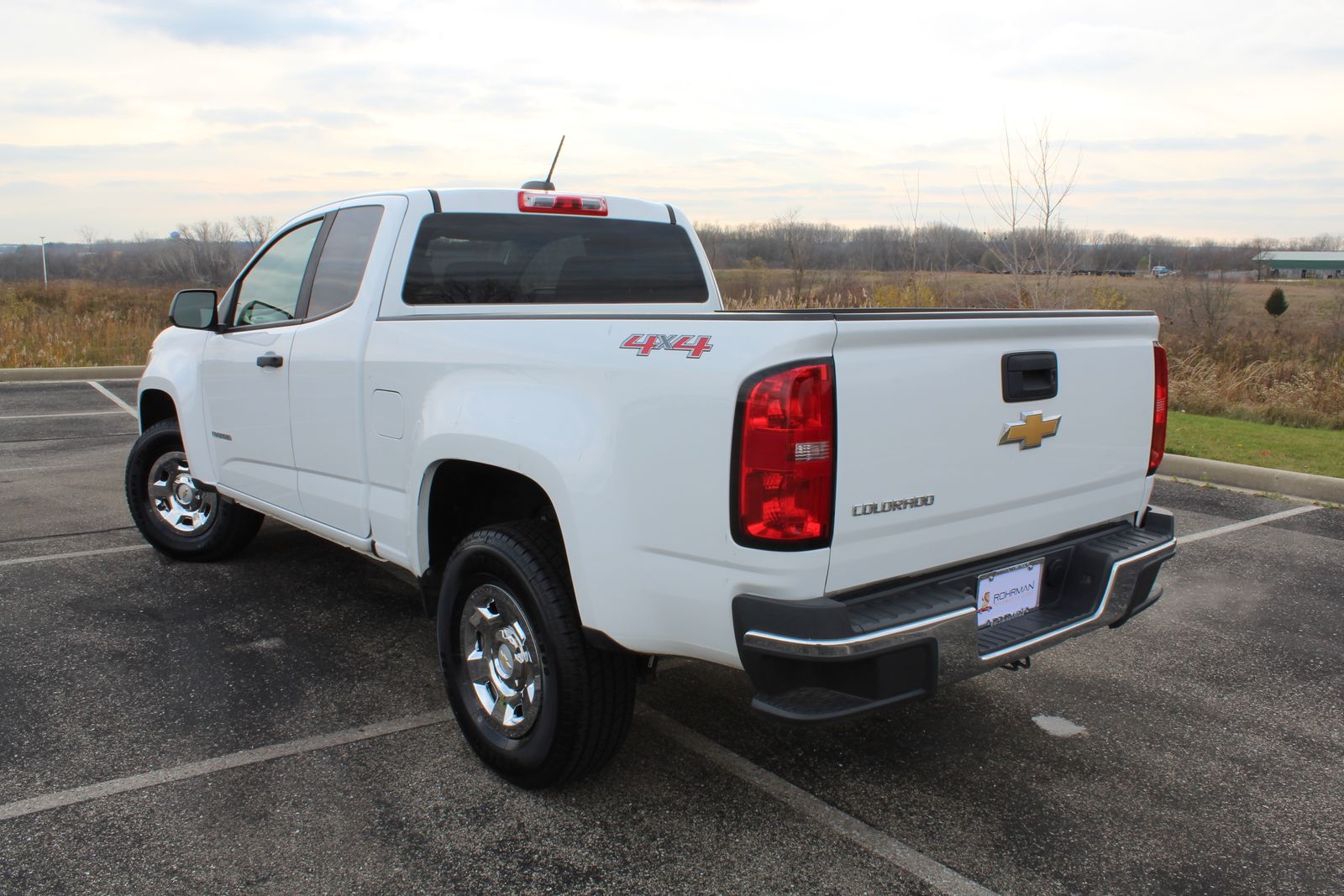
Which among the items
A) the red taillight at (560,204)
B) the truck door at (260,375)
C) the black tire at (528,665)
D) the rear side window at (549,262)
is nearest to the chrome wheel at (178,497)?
the truck door at (260,375)

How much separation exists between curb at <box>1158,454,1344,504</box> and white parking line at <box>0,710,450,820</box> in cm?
689

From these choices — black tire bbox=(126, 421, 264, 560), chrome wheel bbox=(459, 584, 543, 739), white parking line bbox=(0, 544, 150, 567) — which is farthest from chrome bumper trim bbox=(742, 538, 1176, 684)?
white parking line bbox=(0, 544, 150, 567)

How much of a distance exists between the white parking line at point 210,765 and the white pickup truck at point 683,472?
0.42m

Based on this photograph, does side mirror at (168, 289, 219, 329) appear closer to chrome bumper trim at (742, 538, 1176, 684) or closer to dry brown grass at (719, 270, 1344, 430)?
chrome bumper trim at (742, 538, 1176, 684)

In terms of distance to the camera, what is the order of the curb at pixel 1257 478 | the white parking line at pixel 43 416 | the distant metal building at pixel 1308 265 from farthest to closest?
the distant metal building at pixel 1308 265
the white parking line at pixel 43 416
the curb at pixel 1257 478

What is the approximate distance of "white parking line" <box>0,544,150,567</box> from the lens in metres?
5.55

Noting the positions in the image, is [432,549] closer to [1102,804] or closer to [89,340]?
[1102,804]

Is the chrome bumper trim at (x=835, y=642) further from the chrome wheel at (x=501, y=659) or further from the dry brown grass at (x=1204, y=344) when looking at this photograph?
the dry brown grass at (x=1204, y=344)

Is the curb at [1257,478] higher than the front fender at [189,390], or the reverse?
the front fender at [189,390]

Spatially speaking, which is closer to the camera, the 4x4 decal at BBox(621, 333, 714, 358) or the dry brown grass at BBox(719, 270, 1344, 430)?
the 4x4 decal at BBox(621, 333, 714, 358)

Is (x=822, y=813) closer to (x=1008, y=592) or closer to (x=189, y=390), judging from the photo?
(x=1008, y=592)

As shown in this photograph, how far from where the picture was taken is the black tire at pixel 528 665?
9.37 ft

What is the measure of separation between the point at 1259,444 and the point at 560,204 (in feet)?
25.8

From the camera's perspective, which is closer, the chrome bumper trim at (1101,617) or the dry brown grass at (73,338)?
the chrome bumper trim at (1101,617)
